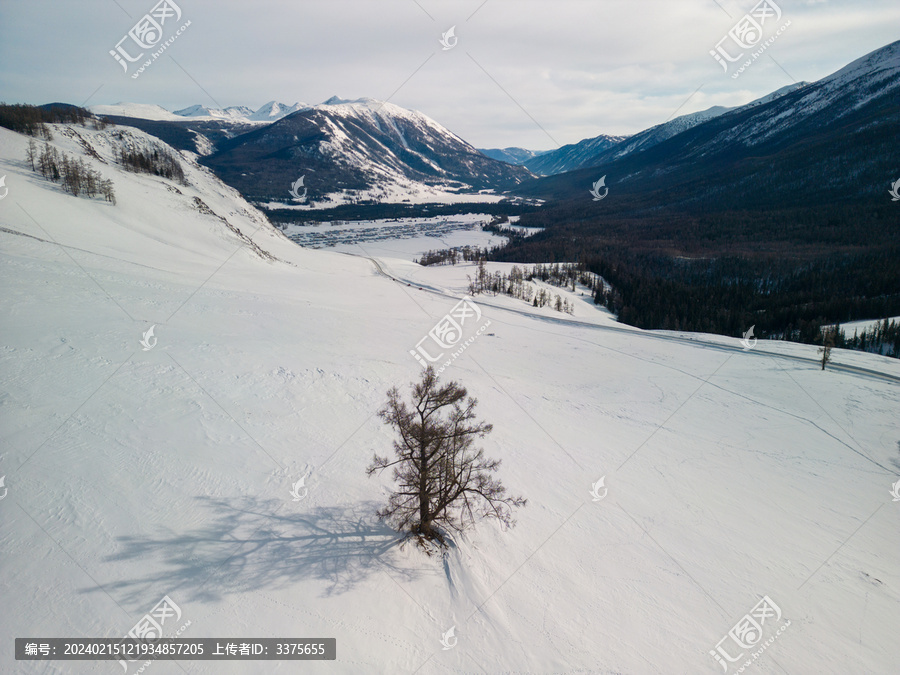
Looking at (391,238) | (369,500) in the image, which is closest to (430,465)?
(369,500)

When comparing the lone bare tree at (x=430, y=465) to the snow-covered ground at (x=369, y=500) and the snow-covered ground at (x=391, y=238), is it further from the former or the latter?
the snow-covered ground at (x=391, y=238)

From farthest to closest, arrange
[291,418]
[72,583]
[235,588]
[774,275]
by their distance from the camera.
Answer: [774,275] < [291,418] < [235,588] < [72,583]

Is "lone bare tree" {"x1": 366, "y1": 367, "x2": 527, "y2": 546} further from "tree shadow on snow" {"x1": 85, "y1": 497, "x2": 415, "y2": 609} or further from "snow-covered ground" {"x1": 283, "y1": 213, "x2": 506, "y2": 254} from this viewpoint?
"snow-covered ground" {"x1": 283, "y1": 213, "x2": 506, "y2": 254}

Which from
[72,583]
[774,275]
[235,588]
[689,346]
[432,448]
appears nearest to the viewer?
[72,583]

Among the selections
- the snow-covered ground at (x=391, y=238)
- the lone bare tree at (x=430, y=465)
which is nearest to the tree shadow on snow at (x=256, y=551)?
the lone bare tree at (x=430, y=465)

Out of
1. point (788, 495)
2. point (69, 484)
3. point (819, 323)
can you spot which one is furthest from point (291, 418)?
point (819, 323)

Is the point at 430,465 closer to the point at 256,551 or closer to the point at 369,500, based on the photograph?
the point at 369,500

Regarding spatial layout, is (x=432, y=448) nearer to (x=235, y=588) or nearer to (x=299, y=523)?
(x=299, y=523)
